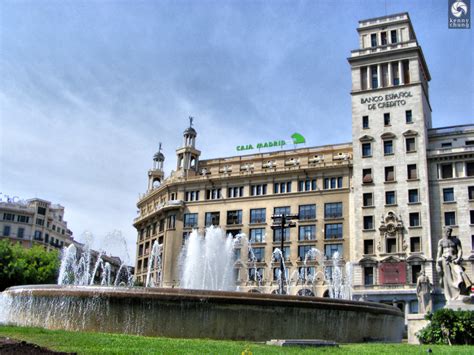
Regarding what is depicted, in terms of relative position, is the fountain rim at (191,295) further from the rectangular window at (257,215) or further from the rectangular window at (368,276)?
the rectangular window at (257,215)

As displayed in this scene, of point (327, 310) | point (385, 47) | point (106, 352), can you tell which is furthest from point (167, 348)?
point (385, 47)

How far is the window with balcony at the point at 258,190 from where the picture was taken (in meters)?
70.9

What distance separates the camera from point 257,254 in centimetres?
6781

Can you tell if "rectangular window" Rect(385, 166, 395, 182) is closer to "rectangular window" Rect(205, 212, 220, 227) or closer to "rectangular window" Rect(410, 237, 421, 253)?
"rectangular window" Rect(410, 237, 421, 253)

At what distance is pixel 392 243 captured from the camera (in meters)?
58.2

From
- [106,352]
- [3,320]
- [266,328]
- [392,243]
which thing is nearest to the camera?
[106,352]

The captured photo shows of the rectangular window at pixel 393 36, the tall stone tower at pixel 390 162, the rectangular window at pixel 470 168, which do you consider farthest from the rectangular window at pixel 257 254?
the rectangular window at pixel 393 36

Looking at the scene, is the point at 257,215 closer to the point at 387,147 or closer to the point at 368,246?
the point at 368,246

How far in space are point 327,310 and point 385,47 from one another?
5456 cm

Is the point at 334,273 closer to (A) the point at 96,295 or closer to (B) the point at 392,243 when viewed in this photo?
(B) the point at 392,243

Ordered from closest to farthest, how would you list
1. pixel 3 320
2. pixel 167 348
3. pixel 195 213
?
pixel 167 348 < pixel 3 320 < pixel 195 213

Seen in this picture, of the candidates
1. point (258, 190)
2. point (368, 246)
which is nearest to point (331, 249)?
point (368, 246)

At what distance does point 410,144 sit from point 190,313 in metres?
50.6

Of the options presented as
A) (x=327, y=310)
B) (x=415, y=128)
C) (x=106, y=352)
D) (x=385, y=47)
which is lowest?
(x=106, y=352)
